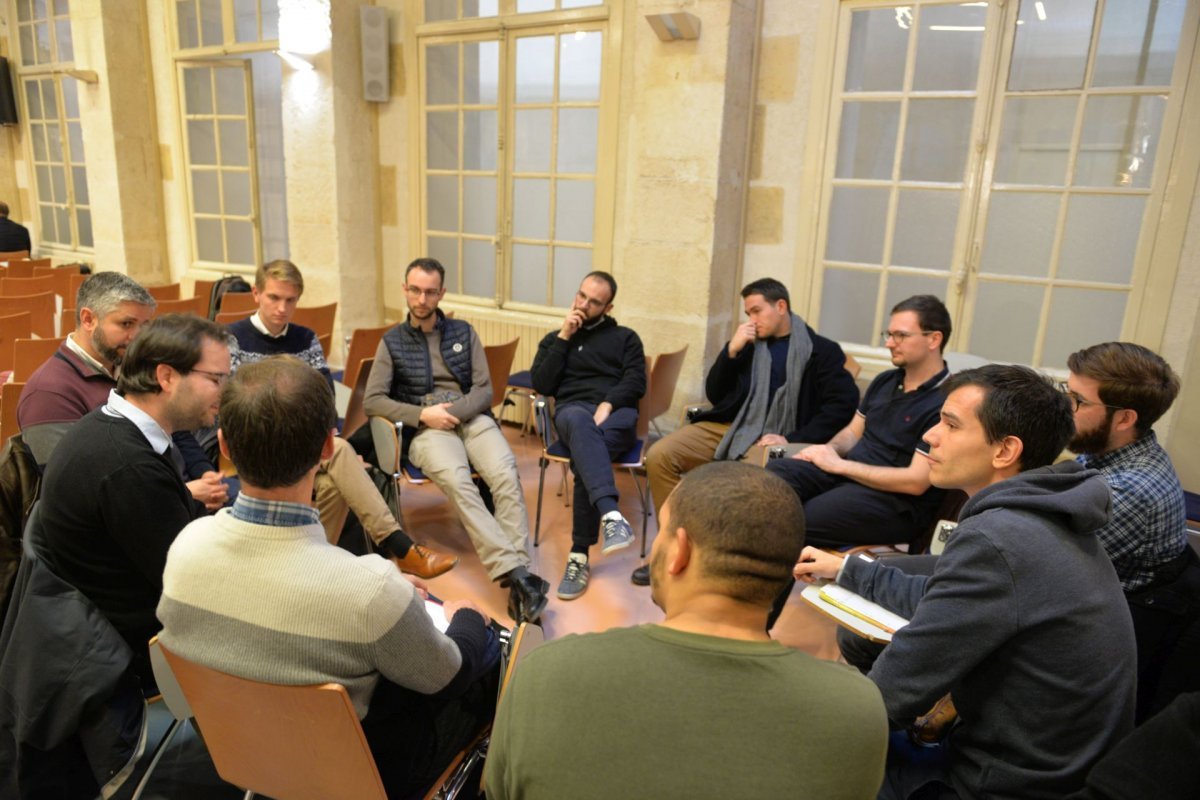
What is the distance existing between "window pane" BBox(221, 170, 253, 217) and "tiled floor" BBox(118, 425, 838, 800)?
14.0 ft

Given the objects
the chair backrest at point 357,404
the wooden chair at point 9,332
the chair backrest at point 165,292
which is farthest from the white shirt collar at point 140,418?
the chair backrest at point 165,292

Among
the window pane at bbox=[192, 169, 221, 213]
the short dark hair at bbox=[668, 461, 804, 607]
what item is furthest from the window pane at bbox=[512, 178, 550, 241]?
the short dark hair at bbox=[668, 461, 804, 607]

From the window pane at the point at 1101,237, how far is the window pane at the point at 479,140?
356cm

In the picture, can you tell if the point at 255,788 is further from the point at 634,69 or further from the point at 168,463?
the point at 634,69

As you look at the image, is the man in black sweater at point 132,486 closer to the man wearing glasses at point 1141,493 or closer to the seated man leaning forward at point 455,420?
the seated man leaning forward at point 455,420

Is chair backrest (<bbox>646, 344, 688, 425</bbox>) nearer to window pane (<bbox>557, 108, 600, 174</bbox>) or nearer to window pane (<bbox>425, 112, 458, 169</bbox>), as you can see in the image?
window pane (<bbox>557, 108, 600, 174</bbox>)

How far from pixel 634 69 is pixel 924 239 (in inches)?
77.9

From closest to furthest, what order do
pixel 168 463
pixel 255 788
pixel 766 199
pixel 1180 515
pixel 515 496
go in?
pixel 255 788 < pixel 168 463 < pixel 1180 515 < pixel 515 496 < pixel 766 199

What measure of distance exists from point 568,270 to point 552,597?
2730 mm

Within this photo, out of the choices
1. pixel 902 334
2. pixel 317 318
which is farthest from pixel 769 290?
pixel 317 318

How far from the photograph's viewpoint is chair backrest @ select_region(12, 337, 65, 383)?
307cm

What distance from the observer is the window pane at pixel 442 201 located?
18.0ft

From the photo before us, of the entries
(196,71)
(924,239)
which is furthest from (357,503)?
(196,71)

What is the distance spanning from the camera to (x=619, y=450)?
3.34 m
